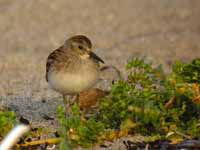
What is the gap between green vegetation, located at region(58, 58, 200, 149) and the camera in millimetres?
5574

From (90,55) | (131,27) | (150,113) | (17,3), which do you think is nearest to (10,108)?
(90,55)

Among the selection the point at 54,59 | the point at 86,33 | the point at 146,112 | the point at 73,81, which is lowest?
the point at 146,112

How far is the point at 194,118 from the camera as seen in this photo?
19.4ft

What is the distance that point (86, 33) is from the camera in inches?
467

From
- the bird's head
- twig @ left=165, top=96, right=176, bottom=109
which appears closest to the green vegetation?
twig @ left=165, top=96, right=176, bottom=109

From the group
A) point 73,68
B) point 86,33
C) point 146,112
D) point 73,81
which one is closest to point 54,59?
point 73,68

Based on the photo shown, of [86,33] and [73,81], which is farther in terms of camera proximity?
[86,33]

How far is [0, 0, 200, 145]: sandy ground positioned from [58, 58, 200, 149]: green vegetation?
5.45ft

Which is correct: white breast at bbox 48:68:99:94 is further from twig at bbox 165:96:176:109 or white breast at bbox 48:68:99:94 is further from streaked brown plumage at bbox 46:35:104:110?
twig at bbox 165:96:176:109

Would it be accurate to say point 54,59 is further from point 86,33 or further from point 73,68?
point 86,33

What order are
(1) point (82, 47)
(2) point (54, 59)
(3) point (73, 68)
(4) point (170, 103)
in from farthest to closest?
1. (1) point (82, 47)
2. (2) point (54, 59)
3. (3) point (73, 68)
4. (4) point (170, 103)

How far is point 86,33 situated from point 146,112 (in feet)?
20.8

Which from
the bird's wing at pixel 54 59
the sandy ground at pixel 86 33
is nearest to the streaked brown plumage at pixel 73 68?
the bird's wing at pixel 54 59

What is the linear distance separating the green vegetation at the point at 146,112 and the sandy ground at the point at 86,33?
1.66 metres
